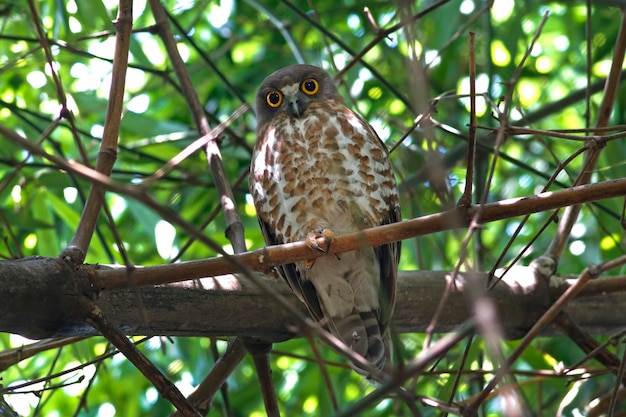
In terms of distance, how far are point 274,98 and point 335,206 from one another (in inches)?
35.8

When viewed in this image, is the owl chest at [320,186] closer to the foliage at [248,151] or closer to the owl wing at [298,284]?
the owl wing at [298,284]

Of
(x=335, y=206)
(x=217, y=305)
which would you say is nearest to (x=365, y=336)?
(x=335, y=206)

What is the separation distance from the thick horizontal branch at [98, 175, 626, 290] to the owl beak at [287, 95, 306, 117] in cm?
167

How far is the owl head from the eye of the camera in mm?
3938

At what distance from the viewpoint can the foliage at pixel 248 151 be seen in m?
3.66

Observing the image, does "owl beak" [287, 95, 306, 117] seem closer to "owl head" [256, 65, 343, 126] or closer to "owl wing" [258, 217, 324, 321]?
"owl head" [256, 65, 343, 126]

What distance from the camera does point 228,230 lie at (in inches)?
123

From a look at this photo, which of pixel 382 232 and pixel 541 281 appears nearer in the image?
pixel 382 232

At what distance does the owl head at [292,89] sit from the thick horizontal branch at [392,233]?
1833mm

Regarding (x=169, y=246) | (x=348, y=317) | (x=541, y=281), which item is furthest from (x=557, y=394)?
(x=169, y=246)

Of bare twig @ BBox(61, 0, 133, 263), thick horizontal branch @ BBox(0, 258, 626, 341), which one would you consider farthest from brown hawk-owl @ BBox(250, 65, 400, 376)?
bare twig @ BBox(61, 0, 133, 263)

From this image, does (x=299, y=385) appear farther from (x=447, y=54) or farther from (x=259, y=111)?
(x=447, y=54)

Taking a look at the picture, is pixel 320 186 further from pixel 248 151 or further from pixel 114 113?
pixel 114 113

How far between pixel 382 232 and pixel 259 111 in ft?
7.19
